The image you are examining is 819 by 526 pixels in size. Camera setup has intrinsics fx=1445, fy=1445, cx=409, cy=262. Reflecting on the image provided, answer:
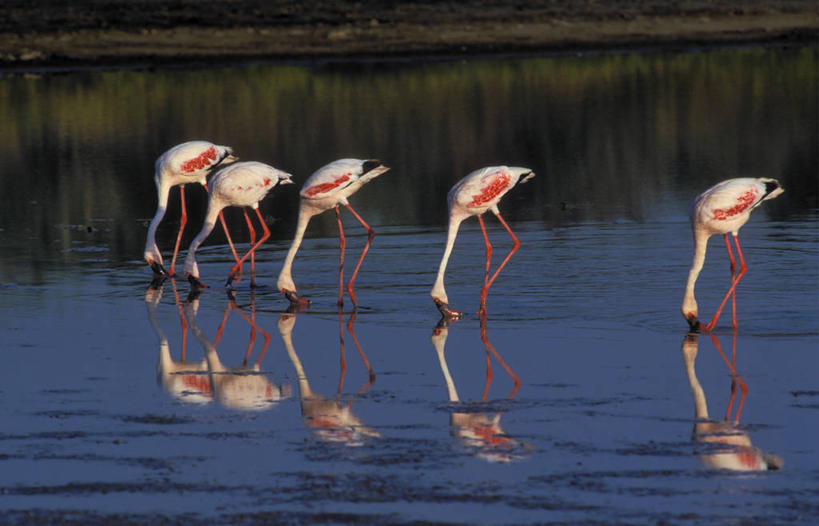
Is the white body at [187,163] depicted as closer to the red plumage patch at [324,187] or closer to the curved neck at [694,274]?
the red plumage patch at [324,187]

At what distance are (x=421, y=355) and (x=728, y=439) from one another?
9.25ft

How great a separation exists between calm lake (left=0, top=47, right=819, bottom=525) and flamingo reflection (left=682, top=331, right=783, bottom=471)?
2cm

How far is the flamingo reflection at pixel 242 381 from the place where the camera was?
27.8ft

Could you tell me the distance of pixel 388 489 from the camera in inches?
262

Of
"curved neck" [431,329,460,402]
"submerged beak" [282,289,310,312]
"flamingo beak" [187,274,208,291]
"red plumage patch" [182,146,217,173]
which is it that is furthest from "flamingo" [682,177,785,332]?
"red plumage patch" [182,146,217,173]

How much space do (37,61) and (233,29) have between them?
5086mm

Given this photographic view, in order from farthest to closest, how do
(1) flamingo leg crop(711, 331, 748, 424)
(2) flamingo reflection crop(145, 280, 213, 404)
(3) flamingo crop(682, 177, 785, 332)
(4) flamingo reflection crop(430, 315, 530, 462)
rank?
(3) flamingo crop(682, 177, 785, 332), (2) flamingo reflection crop(145, 280, 213, 404), (1) flamingo leg crop(711, 331, 748, 424), (4) flamingo reflection crop(430, 315, 530, 462)

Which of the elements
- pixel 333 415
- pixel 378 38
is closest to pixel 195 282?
pixel 333 415

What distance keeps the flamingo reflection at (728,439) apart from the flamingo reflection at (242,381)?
2437 mm

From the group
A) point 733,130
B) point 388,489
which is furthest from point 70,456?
point 733,130

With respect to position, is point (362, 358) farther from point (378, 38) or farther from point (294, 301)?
point (378, 38)

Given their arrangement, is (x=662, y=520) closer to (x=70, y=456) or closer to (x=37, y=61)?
(x=70, y=456)

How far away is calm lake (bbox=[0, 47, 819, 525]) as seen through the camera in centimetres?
664

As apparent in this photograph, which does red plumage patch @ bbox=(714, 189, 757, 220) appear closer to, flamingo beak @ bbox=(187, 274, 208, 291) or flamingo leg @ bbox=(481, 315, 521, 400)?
flamingo leg @ bbox=(481, 315, 521, 400)
